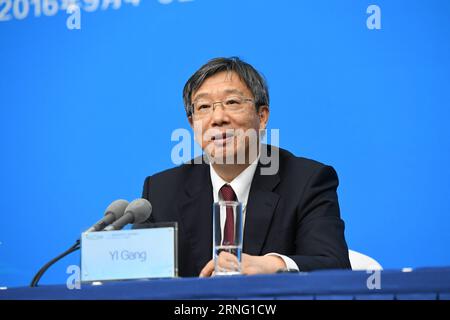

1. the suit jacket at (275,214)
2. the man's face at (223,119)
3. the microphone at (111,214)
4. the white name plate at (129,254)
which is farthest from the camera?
the man's face at (223,119)

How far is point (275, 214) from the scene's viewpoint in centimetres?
244

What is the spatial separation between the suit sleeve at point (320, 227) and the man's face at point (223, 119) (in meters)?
0.29

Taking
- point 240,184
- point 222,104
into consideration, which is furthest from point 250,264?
point 222,104

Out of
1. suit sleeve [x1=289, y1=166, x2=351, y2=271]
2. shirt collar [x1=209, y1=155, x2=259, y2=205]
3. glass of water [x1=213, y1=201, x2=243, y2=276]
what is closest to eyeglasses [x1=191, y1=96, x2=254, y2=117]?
shirt collar [x1=209, y1=155, x2=259, y2=205]

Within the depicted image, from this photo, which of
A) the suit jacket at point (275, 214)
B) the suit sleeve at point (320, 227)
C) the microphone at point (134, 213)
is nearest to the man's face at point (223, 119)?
the suit jacket at point (275, 214)

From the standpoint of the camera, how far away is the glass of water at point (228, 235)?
1.78 meters

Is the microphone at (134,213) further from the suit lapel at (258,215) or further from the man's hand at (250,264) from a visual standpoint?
the suit lapel at (258,215)

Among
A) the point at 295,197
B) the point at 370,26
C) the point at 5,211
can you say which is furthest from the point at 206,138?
the point at 5,211

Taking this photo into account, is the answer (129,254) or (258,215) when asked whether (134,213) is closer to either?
(129,254)

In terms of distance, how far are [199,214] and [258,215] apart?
8.4 inches

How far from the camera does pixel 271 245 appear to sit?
2.40 metres
